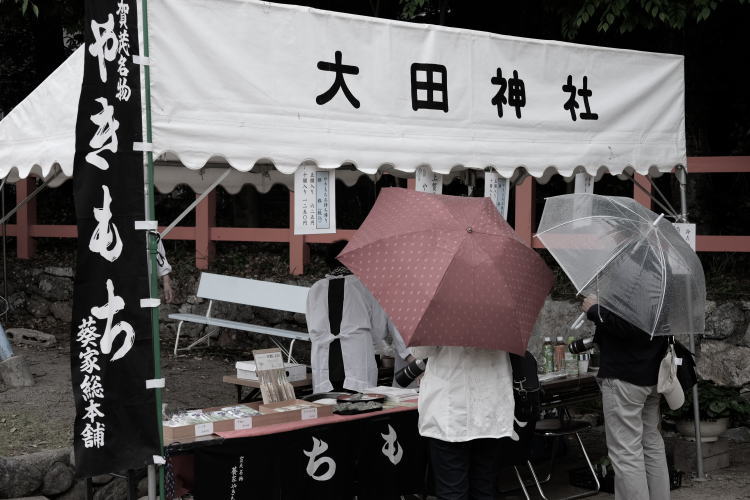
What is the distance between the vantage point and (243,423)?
4641mm

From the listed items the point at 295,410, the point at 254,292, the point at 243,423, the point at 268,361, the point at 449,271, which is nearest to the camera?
the point at 449,271

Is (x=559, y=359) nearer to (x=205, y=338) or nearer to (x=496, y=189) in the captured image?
(x=496, y=189)

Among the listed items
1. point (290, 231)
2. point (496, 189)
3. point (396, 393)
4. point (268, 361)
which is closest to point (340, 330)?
point (396, 393)

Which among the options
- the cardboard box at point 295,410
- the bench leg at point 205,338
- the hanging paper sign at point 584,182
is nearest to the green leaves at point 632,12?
the hanging paper sign at point 584,182

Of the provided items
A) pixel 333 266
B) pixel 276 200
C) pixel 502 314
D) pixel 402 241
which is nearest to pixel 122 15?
pixel 402 241

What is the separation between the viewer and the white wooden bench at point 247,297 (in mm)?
9969

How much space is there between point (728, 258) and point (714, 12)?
8.11 ft

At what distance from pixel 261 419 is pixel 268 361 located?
534 millimetres

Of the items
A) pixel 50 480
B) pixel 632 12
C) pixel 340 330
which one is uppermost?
pixel 632 12

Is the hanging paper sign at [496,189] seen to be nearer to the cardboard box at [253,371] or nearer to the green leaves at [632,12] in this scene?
the cardboard box at [253,371]

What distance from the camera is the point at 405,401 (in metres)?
5.39

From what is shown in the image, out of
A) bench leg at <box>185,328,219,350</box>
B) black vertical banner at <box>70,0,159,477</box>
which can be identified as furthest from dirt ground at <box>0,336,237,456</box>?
black vertical banner at <box>70,0,159,477</box>

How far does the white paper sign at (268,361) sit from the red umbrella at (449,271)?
1041mm

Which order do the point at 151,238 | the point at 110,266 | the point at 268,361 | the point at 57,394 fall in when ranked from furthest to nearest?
the point at 57,394, the point at 268,361, the point at 151,238, the point at 110,266
